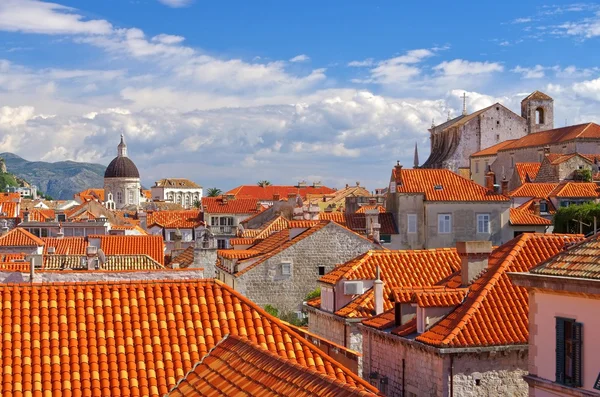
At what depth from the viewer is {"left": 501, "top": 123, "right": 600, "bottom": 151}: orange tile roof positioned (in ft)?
342

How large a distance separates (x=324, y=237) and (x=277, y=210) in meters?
37.0

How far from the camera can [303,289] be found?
41188 millimetres

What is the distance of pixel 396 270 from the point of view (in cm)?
2895

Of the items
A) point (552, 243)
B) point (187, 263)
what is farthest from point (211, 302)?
point (187, 263)

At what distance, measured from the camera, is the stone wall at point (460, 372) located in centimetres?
1978

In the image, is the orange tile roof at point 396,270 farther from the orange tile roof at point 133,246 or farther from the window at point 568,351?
the orange tile roof at point 133,246

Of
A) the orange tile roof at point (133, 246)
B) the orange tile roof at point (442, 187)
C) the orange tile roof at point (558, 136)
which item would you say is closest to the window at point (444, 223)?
the orange tile roof at point (442, 187)

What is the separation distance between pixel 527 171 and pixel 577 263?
87.8 meters

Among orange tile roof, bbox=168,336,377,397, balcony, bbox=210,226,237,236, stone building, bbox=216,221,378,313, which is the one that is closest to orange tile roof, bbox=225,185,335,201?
balcony, bbox=210,226,237,236

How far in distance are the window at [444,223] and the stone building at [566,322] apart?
1590 inches

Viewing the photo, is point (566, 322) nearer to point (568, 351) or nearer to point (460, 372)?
point (568, 351)

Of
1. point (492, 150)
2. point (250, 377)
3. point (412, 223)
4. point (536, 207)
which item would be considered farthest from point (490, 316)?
point (492, 150)

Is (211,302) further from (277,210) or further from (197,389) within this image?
(277,210)

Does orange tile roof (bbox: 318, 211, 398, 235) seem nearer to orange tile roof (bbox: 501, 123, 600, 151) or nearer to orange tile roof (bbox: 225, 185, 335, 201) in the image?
orange tile roof (bbox: 501, 123, 600, 151)
